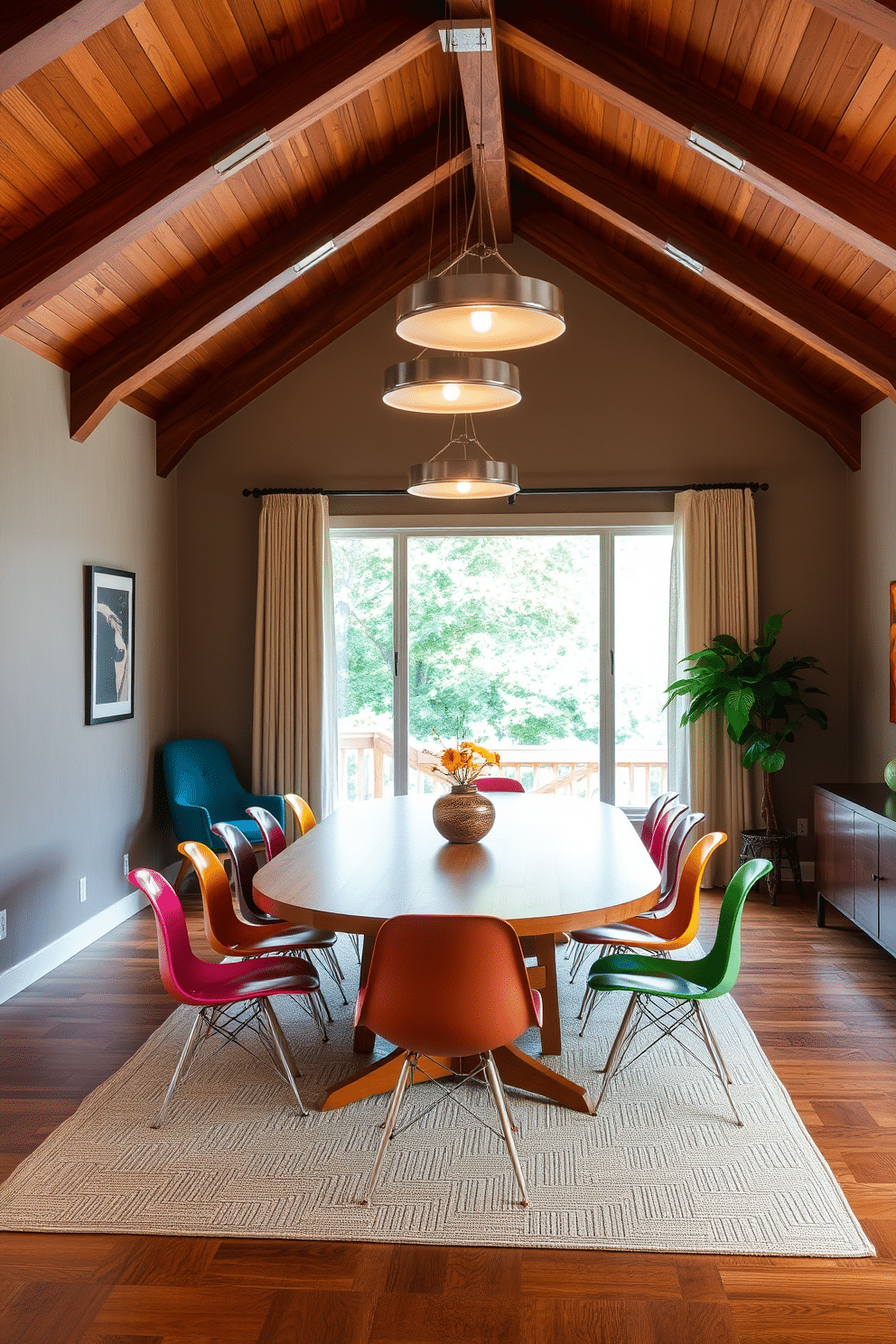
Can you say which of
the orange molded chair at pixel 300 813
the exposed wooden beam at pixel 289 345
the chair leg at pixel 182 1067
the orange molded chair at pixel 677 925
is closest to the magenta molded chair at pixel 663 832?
the orange molded chair at pixel 677 925

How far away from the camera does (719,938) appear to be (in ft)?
10.7

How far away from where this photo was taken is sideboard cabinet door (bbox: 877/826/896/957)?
4445 mm

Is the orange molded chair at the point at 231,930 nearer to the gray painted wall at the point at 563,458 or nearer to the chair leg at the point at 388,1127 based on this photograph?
the chair leg at the point at 388,1127

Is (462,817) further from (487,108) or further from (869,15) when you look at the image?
(487,108)

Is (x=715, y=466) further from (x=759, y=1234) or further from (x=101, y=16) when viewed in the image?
(x=759, y=1234)

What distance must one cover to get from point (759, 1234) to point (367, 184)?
4.89 metres

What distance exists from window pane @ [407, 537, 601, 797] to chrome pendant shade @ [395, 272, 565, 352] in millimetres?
3729

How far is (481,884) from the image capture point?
10.5 feet

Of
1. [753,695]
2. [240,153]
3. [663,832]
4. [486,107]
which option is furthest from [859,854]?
[240,153]

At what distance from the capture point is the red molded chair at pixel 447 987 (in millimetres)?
2594

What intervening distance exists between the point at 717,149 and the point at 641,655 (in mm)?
3273

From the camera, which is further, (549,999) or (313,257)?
(313,257)

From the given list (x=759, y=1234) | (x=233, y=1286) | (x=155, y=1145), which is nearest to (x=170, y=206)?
(x=155, y=1145)

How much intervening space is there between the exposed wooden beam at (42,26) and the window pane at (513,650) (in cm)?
401
